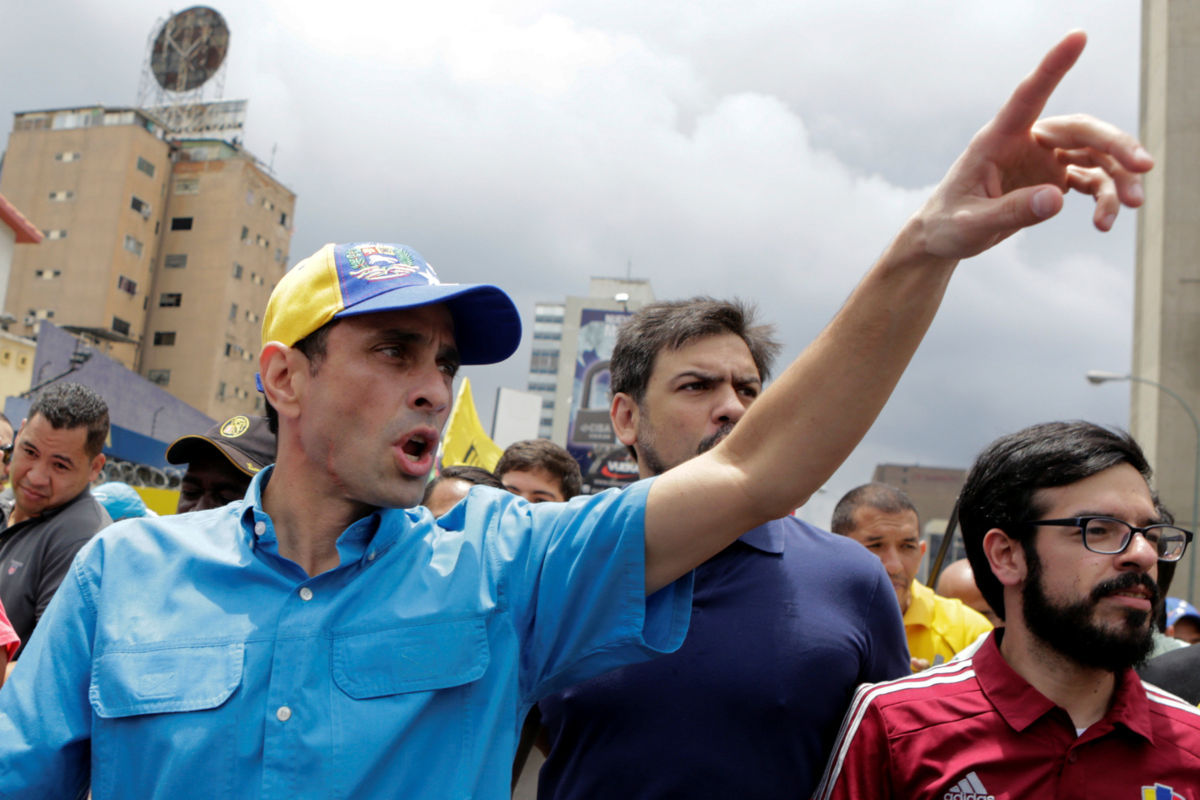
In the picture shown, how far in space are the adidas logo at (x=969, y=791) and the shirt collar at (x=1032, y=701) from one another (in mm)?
158

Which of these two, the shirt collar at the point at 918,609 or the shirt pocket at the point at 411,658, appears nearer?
the shirt pocket at the point at 411,658

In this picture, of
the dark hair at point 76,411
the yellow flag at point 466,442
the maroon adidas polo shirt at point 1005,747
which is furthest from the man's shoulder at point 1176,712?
the yellow flag at point 466,442

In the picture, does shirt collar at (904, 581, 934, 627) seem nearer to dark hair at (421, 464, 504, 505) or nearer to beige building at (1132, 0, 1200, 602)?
dark hair at (421, 464, 504, 505)

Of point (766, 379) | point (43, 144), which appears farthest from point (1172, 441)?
point (43, 144)

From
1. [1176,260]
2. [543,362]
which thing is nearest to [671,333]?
[1176,260]

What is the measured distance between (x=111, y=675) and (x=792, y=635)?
1.44m

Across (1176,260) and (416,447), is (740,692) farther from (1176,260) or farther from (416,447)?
(1176,260)

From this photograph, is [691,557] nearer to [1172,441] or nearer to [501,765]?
[501,765]

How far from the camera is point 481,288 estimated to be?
6.51 feet

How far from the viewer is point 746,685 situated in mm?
2234

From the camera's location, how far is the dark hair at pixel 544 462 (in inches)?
206

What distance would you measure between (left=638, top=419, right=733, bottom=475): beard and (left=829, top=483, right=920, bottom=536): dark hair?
241cm

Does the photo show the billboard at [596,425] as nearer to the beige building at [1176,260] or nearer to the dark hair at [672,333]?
the dark hair at [672,333]

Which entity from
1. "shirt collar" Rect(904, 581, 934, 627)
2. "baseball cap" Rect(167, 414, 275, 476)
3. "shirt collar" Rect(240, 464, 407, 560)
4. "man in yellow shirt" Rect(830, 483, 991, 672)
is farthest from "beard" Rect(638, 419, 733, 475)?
"shirt collar" Rect(904, 581, 934, 627)
